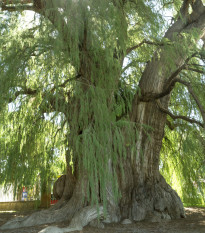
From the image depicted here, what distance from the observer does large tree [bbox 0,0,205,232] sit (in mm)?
2954

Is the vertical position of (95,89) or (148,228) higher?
(95,89)

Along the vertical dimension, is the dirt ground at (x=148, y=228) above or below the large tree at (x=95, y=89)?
below

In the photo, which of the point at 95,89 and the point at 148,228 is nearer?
the point at 95,89

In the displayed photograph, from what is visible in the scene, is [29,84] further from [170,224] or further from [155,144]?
[170,224]

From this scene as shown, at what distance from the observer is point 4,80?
3068mm

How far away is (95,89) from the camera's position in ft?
10.1

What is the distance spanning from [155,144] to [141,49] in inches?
56.1

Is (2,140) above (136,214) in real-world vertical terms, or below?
above

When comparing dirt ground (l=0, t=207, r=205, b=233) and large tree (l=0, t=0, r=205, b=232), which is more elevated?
large tree (l=0, t=0, r=205, b=232)

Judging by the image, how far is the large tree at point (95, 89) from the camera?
295 centimetres

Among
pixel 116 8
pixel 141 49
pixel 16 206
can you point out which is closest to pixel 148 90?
pixel 141 49

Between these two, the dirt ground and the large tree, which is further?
the dirt ground

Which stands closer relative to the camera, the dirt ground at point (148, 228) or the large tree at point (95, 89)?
the large tree at point (95, 89)

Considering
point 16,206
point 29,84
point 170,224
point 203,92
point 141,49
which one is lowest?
point 170,224
